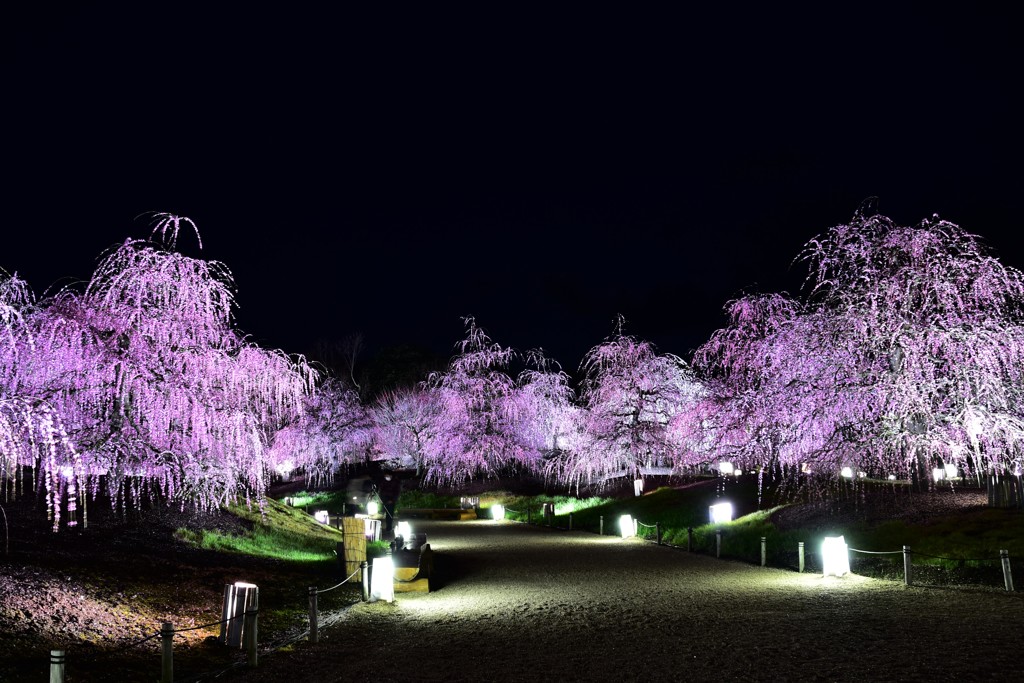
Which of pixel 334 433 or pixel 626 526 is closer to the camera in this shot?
pixel 626 526

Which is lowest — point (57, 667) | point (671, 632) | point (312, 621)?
point (671, 632)

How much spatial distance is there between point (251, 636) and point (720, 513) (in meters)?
20.0

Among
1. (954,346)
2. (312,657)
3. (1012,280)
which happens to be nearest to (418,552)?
(312,657)

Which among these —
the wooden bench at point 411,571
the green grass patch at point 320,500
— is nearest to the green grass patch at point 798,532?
the wooden bench at point 411,571

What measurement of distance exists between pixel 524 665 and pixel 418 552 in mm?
8303

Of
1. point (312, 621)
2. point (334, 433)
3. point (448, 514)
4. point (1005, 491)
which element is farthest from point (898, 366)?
point (334, 433)

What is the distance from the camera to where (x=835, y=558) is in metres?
17.0

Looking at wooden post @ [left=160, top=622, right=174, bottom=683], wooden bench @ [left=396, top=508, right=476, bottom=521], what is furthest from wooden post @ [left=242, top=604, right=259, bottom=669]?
wooden bench @ [left=396, top=508, right=476, bottom=521]

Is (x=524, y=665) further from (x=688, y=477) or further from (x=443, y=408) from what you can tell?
(x=443, y=408)

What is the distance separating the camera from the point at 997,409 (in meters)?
18.5

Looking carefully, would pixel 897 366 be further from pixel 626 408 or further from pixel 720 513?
pixel 626 408

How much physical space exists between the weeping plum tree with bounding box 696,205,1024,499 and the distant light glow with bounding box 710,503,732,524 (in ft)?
20.5

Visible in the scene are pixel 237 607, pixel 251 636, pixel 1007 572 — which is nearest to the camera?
pixel 251 636

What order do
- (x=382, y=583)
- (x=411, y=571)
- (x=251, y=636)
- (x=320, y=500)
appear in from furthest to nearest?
(x=320, y=500)
(x=411, y=571)
(x=382, y=583)
(x=251, y=636)
